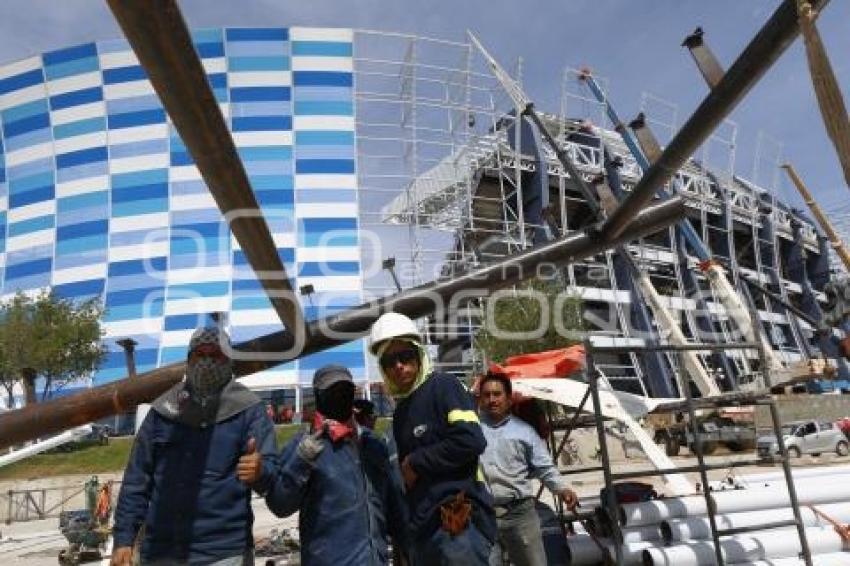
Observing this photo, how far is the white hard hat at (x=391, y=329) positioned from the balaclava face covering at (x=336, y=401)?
9.8 inches

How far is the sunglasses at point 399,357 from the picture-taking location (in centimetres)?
316

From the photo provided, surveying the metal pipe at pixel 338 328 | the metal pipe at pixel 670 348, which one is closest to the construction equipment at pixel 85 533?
the metal pipe at pixel 338 328

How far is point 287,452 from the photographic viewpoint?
3.12 meters

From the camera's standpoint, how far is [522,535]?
4664 millimetres

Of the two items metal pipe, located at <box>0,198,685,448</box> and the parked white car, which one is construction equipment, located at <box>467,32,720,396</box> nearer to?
the parked white car

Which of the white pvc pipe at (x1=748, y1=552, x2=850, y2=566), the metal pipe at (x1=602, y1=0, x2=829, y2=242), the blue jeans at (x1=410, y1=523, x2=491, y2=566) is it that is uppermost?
the metal pipe at (x1=602, y1=0, x2=829, y2=242)

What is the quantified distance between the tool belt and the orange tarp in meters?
5.22

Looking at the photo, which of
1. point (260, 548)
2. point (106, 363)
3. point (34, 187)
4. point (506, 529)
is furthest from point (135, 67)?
point (506, 529)

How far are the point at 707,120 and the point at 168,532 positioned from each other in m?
2.72

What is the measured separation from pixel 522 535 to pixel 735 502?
8.21 feet

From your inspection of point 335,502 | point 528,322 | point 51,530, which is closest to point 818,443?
point 528,322

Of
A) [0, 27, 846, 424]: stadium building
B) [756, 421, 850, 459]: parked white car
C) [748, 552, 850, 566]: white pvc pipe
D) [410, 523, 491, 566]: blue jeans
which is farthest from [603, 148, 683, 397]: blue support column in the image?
[410, 523, 491, 566]: blue jeans

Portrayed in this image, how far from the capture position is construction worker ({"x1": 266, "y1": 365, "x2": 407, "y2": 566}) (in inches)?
114

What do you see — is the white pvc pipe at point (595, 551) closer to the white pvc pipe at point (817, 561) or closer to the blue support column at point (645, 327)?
the white pvc pipe at point (817, 561)
